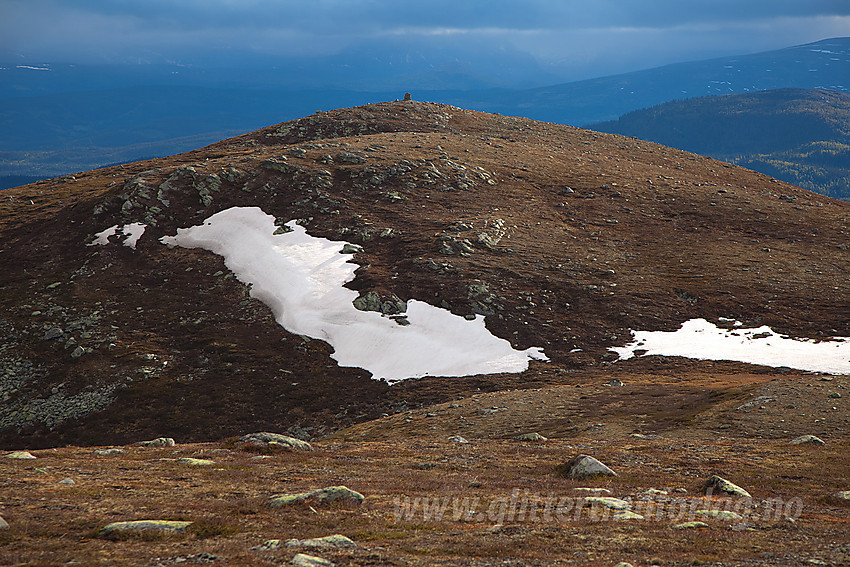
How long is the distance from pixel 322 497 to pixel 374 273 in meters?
38.3

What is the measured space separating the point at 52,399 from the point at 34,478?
26799 mm

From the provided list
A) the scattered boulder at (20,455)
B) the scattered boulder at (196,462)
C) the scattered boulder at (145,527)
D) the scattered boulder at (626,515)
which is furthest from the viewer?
the scattered boulder at (20,455)

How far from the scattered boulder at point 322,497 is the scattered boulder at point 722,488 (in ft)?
36.4

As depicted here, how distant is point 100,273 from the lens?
5472cm

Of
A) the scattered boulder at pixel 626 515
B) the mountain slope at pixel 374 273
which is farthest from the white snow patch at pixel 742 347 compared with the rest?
the scattered boulder at pixel 626 515

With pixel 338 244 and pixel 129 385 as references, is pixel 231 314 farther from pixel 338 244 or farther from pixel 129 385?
pixel 338 244

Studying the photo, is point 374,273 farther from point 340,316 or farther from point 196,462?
point 196,462

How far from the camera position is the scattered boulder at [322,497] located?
15320 millimetres

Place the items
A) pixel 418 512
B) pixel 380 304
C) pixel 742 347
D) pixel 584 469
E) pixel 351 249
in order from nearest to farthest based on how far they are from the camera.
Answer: pixel 418 512, pixel 584 469, pixel 742 347, pixel 380 304, pixel 351 249

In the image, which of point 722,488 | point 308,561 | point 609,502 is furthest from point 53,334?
point 722,488

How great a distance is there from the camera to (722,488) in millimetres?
17484

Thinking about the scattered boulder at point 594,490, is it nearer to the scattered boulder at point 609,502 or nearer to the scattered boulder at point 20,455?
the scattered boulder at point 609,502

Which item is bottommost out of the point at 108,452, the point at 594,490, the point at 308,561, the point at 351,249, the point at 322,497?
the point at 108,452

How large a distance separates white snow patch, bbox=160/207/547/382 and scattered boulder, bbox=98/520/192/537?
28.5m
